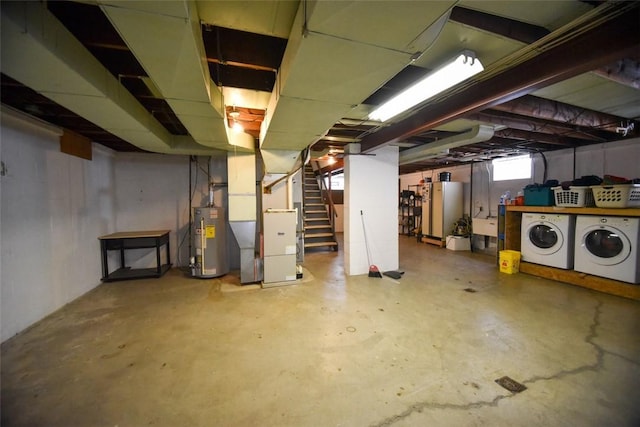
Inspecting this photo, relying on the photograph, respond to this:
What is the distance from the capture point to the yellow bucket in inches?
163

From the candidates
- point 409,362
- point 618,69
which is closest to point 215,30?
point 409,362

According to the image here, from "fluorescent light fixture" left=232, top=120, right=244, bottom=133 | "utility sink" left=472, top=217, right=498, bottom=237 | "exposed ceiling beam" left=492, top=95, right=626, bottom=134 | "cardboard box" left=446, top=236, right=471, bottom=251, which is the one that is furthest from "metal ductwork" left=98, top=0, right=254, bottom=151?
"cardboard box" left=446, top=236, right=471, bottom=251

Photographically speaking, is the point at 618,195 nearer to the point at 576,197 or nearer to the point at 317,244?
the point at 576,197

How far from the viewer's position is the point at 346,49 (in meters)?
1.21

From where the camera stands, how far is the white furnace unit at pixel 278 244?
360 centimetres

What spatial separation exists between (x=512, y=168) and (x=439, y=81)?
501 centimetres

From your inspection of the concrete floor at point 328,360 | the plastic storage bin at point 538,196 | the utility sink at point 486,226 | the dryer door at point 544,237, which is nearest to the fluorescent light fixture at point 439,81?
the concrete floor at point 328,360

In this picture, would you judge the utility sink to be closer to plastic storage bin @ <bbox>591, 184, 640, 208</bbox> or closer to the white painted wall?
plastic storage bin @ <bbox>591, 184, 640, 208</bbox>

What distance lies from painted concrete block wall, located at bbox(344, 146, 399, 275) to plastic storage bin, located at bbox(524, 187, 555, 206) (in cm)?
224

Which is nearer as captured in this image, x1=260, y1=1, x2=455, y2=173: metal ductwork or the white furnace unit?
x1=260, y1=1, x2=455, y2=173: metal ductwork

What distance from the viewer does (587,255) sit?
3438 mm

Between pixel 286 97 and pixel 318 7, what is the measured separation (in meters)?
0.80

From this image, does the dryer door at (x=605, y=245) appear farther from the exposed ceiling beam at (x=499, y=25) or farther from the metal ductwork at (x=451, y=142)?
the exposed ceiling beam at (x=499, y=25)

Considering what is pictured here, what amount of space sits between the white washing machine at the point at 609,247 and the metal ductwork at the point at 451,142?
1911 mm
